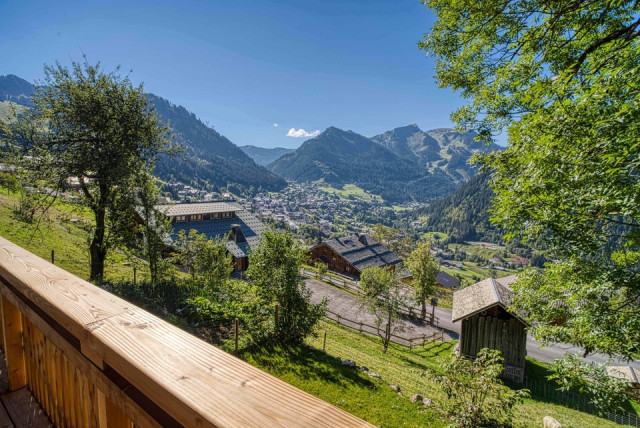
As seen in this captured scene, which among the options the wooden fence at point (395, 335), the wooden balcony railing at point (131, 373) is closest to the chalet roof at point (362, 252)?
the wooden fence at point (395, 335)

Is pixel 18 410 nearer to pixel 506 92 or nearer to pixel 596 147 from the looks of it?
pixel 596 147

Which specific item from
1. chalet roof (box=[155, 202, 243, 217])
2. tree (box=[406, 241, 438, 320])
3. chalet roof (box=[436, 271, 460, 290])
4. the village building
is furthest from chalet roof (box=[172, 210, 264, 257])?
chalet roof (box=[436, 271, 460, 290])

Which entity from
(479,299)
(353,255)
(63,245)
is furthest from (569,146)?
(353,255)

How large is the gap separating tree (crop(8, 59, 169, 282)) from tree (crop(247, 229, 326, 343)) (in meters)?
7.59

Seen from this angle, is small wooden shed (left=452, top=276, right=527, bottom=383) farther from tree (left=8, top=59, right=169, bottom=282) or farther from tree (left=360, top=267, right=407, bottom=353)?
tree (left=8, top=59, right=169, bottom=282)

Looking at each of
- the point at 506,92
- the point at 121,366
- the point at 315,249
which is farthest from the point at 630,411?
the point at 315,249

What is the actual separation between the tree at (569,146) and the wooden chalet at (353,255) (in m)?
41.9

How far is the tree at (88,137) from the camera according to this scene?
12.5 meters

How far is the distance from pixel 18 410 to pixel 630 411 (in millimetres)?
24267

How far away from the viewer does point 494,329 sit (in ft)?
58.7

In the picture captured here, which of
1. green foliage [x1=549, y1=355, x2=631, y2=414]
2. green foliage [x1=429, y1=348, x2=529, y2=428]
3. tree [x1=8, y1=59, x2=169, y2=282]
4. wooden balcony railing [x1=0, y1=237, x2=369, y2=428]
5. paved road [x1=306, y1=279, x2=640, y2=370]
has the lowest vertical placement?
paved road [x1=306, y1=279, x2=640, y2=370]

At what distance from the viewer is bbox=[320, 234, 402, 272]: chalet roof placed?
4975 cm

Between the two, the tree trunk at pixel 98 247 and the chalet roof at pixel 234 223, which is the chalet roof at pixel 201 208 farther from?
the tree trunk at pixel 98 247

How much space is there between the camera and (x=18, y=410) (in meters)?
2.47
